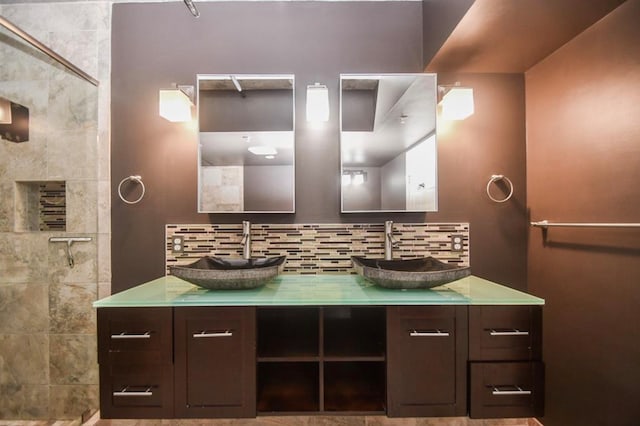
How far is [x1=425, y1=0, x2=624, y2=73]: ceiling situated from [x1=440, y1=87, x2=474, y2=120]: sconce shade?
194 millimetres

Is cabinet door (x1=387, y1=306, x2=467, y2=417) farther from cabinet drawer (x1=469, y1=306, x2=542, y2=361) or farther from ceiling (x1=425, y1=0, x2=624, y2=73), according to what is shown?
ceiling (x1=425, y1=0, x2=624, y2=73)

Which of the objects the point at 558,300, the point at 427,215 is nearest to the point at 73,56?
the point at 427,215

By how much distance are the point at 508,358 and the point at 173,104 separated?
220 centimetres

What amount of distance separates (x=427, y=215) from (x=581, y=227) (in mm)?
742

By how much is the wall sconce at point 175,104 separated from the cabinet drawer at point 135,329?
1.11m

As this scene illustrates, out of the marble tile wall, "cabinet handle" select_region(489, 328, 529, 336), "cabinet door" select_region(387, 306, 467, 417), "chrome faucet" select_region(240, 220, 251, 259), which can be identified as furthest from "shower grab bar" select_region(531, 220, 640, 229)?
the marble tile wall

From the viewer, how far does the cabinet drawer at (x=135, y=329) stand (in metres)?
1.20

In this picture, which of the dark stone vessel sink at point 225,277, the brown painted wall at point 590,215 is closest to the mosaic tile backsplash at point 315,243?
the dark stone vessel sink at point 225,277

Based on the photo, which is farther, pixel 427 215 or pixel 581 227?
pixel 427 215

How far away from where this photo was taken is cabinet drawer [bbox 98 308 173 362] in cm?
120

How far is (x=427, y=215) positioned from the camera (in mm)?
1784

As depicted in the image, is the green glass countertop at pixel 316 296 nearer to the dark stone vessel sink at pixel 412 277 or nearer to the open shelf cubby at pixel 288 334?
the dark stone vessel sink at pixel 412 277

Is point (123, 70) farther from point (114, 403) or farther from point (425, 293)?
point (425, 293)

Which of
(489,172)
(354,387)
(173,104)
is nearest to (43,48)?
(173,104)
